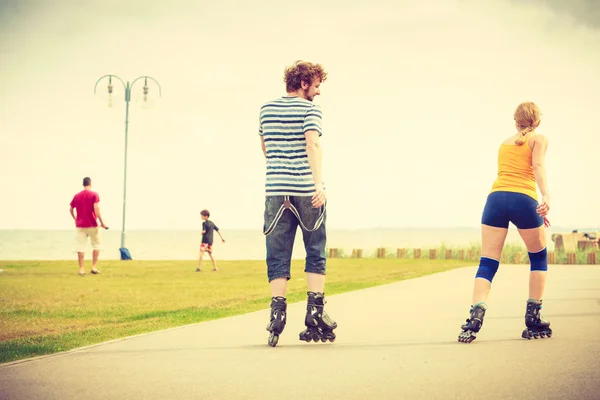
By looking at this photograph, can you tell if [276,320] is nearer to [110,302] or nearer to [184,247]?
[110,302]

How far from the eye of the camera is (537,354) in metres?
5.87

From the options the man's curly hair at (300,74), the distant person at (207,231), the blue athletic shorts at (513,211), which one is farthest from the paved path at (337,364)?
the distant person at (207,231)

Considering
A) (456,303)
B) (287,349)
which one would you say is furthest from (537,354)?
(456,303)

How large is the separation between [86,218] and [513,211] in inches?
529

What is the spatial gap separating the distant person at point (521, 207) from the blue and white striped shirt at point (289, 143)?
1.72 meters

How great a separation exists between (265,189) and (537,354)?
2484 millimetres

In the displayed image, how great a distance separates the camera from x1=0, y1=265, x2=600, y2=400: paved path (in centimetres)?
455

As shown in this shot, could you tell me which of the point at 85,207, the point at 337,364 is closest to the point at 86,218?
the point at 85,207

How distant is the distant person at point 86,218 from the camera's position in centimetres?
1814

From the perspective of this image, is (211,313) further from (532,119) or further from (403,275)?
(403,275)

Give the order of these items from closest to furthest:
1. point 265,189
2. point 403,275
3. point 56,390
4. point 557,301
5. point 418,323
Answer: point 56,390 → point 265,189 → point 418,323 → point 557,301 → point 403,275

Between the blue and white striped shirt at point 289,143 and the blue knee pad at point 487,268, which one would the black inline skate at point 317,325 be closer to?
the blue and white striped shirt at point 289,143

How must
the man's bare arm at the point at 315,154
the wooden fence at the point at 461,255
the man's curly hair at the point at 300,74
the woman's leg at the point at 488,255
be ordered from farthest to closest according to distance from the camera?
the wooden fence at the point at 461,255, the woman's leg at the point at 488,255, the man's curly hair at the point at 300,74, the man's bare arm at the point at 315,154

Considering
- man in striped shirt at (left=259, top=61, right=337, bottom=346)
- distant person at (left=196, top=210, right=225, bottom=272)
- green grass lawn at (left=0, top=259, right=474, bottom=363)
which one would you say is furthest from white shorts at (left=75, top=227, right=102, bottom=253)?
man in striped shirt at (left=259, top=61, right=337, bottom=346)
